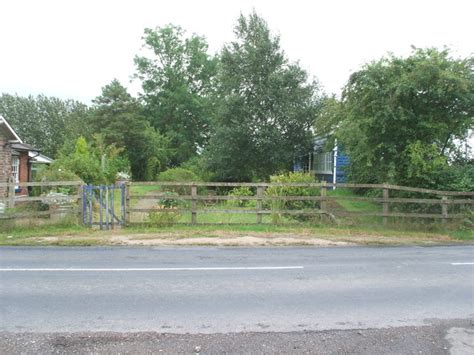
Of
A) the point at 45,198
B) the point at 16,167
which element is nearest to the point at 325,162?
the point at 16,167

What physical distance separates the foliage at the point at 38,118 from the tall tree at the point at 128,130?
70.4ft

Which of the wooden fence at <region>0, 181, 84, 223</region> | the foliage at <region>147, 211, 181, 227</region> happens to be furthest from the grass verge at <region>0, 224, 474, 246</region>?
the wooden fence at <region>0, 181, 84, 223</region>

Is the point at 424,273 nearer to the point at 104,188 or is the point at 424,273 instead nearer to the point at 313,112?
the point at 104,188

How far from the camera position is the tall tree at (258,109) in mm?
30875

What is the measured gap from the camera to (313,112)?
3138cm

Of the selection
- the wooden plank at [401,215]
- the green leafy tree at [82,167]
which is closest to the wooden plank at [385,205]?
the wooden plank at [401,215]

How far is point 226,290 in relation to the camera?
6750 millimetres

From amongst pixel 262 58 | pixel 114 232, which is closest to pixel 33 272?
pixel 114 232

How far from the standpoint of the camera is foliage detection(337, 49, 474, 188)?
14.9 metres

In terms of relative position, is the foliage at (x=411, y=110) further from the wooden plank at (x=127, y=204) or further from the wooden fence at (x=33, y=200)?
the wooden fence at (x=33, y=200)

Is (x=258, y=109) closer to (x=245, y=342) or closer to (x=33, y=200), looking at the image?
(x=33, y=200)

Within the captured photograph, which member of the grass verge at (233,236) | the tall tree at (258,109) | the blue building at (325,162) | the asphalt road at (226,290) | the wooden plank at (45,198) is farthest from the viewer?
the tall tree at (258,109)

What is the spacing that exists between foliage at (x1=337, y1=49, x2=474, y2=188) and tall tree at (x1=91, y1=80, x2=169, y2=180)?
112ft

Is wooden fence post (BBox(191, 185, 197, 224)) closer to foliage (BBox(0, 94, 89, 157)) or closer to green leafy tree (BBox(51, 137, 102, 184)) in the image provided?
green leafy tree (BBox(51, 137, 102, 184))
